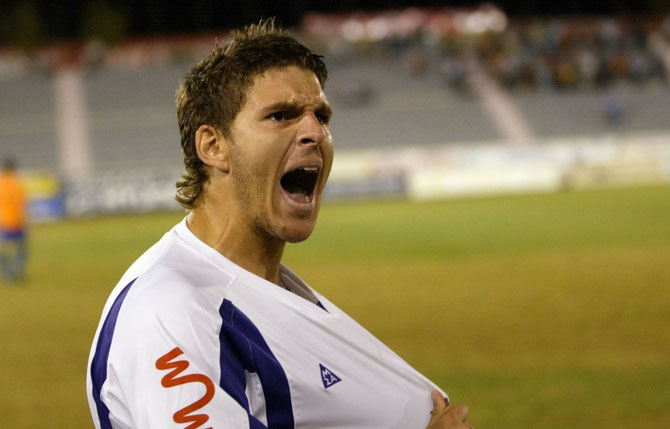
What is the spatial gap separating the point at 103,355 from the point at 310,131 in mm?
711

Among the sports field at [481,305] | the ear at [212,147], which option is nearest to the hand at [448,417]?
the ear at [212,147]

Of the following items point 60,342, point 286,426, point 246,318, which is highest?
point 246,318

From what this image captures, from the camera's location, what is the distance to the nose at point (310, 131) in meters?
2.10

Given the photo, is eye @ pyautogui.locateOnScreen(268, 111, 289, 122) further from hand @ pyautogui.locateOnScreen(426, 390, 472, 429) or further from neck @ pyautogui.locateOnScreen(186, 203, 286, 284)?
hand @ pyautogui.locateOnScreen(426, 390, 472, 429)

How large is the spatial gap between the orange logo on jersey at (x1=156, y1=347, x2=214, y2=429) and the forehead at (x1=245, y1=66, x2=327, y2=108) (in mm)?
642

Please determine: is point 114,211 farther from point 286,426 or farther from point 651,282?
point 286,426

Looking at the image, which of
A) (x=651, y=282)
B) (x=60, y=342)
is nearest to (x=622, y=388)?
(x=651, y=282)

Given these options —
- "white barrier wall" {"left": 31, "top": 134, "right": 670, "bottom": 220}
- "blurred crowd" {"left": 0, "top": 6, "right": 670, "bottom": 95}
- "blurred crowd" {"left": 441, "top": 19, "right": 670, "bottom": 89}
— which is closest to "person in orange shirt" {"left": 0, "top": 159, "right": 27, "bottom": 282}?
"white barrier wall" {"left": 31, "top": 134, "right": 670, "bottom": 220}

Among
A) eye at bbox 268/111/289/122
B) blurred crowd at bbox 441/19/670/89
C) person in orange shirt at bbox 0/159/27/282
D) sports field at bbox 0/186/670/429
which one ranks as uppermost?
blurred crowd at bbox 441/19/670/89

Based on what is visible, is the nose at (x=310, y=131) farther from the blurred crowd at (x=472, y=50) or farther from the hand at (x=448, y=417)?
the blurred crowd at (x=472, y=50)

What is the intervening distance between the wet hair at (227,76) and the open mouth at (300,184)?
8.2 inches

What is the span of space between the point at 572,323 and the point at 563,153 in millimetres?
20681

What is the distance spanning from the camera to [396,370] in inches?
85.6

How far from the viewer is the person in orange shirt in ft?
50.1
